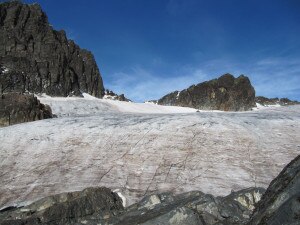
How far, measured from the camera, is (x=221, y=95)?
227ft

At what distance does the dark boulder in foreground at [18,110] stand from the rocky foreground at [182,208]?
2171 cm

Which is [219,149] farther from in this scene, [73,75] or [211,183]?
[73,75]

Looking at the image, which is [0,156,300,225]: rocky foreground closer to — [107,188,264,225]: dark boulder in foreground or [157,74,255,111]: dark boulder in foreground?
[107,188,264,225]: dark boulder in foreground

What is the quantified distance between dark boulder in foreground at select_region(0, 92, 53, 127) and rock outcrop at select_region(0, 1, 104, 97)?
87.3 ft

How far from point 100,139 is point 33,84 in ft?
152

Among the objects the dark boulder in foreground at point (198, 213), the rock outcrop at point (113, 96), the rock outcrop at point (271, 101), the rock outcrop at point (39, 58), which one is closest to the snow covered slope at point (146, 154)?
the dark boulder in foreground at point (198, 213)

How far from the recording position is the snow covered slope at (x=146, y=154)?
16.7m

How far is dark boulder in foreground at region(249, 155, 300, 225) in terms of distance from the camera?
17.6ft

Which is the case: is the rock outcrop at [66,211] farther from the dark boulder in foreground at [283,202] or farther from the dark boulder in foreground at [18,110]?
the dark boulder in foreground at [18,110]

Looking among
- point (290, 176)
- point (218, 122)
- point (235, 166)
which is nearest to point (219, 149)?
point (235, 166)

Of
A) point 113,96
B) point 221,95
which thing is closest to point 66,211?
point 221,95

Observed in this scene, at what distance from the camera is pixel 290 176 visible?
6.41 m

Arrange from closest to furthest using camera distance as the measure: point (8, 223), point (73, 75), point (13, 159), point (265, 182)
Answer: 1. point (8, 223)
2. point (265, 182)
3. point (13, 159)
4. point (73, 75)

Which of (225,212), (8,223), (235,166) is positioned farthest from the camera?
(235,166)
